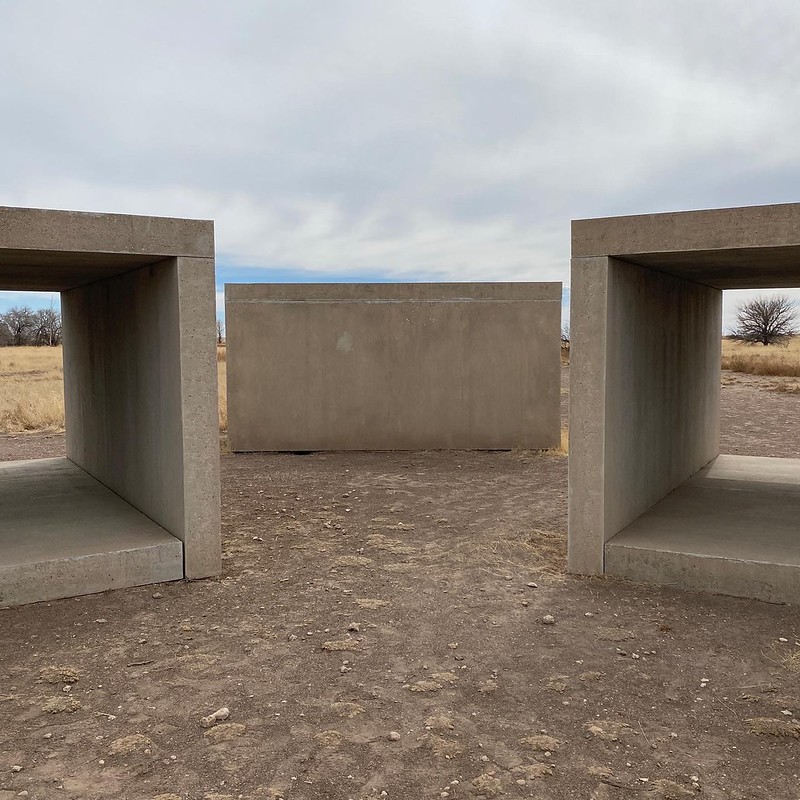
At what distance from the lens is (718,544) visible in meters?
5.23

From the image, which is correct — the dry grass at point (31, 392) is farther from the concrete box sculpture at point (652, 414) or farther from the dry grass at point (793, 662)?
the dry grass at point (793, 662)

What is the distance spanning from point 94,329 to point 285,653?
454 centimetres

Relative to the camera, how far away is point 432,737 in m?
3.24

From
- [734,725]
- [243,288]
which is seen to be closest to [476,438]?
[243,288]

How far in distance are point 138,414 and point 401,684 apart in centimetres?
353

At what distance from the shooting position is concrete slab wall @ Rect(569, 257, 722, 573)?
5.13 meters

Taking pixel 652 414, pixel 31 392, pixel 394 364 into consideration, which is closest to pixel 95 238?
pixel 652 414

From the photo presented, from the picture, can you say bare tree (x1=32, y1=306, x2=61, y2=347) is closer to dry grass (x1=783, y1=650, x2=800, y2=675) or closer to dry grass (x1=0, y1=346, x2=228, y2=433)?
dry grass (x1=0, y1=346, x2=228, y2=433)

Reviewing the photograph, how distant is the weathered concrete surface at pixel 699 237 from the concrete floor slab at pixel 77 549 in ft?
11.5

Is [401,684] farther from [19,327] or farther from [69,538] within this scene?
[19,327]

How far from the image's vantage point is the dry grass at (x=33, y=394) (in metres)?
15.3

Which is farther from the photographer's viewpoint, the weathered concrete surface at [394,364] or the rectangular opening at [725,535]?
the weathered concrete surface at [394,364]

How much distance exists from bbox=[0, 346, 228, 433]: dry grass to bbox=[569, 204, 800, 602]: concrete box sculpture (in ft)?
27.6

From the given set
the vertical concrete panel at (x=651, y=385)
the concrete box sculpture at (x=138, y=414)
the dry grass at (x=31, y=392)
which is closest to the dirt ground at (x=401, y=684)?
the concrete box sculpture at (x=138, y=414)
